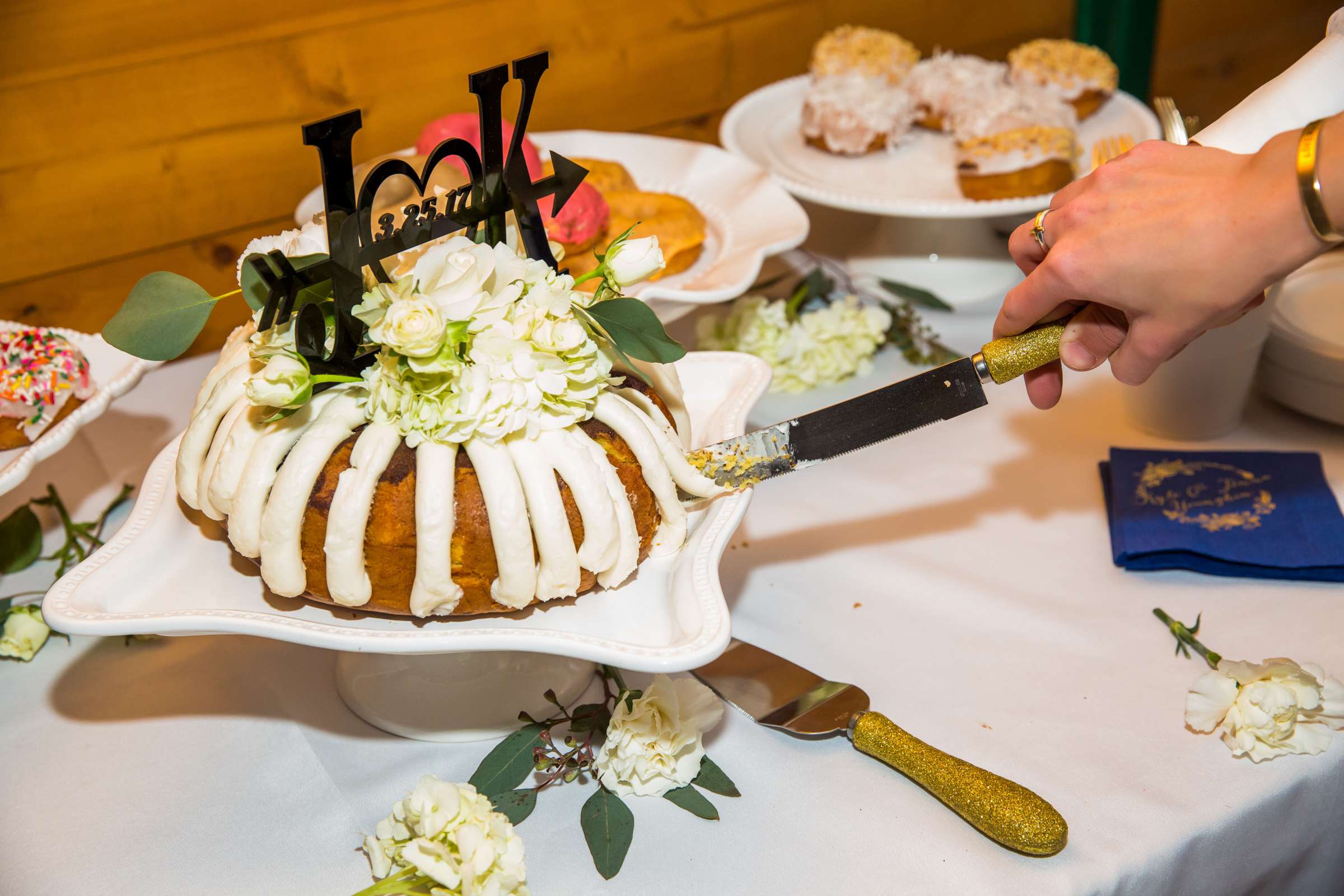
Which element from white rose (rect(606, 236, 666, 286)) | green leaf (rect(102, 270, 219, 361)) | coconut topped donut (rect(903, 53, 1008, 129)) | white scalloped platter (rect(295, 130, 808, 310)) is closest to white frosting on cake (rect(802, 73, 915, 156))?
coconut topped donut (rect(903, 53, 1008, 129))

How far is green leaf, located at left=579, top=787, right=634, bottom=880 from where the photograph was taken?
76 cm

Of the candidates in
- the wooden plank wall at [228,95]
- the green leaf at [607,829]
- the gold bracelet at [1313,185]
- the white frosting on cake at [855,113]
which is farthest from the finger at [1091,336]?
the wooden plank wall at [228,95]

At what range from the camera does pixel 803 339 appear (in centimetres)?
133

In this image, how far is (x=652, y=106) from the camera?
5.72ft

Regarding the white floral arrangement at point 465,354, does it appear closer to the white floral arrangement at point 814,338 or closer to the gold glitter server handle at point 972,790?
the gold glitter server handle at point 972,790

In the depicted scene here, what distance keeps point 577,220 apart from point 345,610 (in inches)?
22.1

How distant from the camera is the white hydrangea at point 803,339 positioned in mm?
1328

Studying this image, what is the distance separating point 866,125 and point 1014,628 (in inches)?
33.0

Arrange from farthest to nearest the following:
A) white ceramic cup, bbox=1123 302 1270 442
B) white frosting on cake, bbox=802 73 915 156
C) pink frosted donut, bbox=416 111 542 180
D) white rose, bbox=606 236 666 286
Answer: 1. white frosting on cake, bbox=802 73 915 156
2. pink frosted donut, bbox=416 111 542 180
3. white ceramic cup, bbox=1123 302 1270 442
4. white rose, bbox=606 236 666 286

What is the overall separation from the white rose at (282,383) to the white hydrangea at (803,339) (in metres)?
0.69

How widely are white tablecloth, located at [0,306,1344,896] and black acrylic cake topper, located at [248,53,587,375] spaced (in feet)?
1.16

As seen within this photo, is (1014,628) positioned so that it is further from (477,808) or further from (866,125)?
(866,125)

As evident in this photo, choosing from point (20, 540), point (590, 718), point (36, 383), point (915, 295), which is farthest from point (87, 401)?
point (915, 295)

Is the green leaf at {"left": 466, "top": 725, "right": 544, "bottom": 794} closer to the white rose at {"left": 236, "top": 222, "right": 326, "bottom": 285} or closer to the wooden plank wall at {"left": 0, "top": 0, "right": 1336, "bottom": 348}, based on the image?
the white rose at {"left": 236, "top": 222, "right": 326, "bottom": 285}
